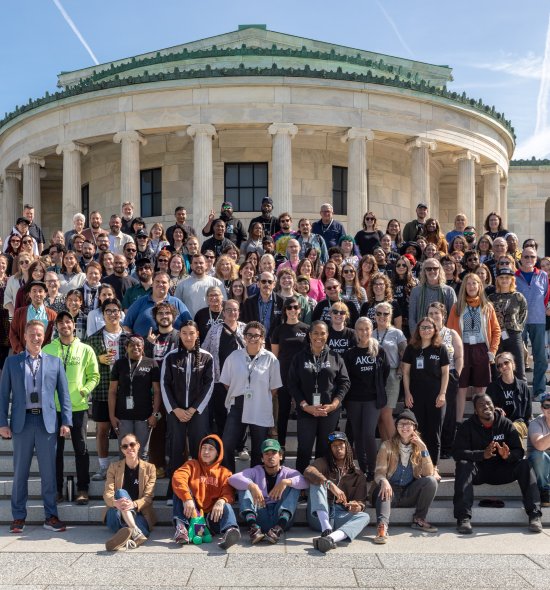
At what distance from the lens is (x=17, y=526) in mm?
11180

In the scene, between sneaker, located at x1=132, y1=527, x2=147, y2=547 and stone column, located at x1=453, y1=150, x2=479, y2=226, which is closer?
sneaker, located at x1=132, y1=527, x2=147, y2=547

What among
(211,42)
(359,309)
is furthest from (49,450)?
(211,42)

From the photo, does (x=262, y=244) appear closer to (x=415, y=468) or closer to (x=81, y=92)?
(x=415, y=468)

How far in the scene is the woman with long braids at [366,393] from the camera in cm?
1214

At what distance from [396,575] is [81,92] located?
24.2 m

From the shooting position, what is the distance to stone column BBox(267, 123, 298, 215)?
2780 cm

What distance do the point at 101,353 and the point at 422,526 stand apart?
5349 millimetres

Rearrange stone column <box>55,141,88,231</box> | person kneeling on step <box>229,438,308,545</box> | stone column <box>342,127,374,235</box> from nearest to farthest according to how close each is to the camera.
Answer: person kneeling on step <box>229,438,308,545</box> → stone column <box>342,127,374,235</box> → stone column <box>55,141,88,231</box>

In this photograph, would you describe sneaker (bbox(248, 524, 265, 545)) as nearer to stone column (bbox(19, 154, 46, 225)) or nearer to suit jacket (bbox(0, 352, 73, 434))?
suit jacket (bbox(0, 352, 73, 434))

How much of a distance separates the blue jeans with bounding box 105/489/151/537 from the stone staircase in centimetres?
61

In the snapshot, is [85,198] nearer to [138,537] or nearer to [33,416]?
[33,416]

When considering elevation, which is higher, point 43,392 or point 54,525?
point 43,392

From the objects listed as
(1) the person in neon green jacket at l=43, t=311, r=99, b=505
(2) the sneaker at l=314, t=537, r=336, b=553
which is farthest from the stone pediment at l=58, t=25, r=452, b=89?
(2) the sneaker at l=314, t=537, r=336, b=553

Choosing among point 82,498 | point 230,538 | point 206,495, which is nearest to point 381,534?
point 230,538
